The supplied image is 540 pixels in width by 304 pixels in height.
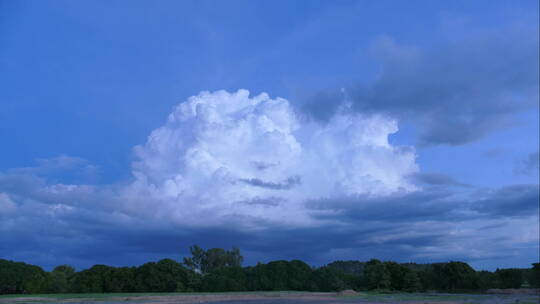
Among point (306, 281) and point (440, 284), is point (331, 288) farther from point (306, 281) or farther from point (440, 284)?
point (440, 284)

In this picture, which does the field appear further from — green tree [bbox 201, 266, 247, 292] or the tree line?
green tree [bbox 201, 266, 247, 292]

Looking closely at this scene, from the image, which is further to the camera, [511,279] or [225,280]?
[225,280]

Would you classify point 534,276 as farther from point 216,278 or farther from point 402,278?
point 216,278

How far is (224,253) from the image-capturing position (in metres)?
126

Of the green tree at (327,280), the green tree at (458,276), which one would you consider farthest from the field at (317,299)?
the green tree at (327,280)

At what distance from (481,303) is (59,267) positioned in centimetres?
10695

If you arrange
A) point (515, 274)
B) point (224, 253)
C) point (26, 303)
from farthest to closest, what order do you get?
point (224, 253), point (515, 274), point (26, 303)

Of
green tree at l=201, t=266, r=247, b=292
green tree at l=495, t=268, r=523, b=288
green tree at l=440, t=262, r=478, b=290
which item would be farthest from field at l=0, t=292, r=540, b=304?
green tree at l=201, t=266, r=247, b=292

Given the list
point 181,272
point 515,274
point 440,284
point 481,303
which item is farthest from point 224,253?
point 481,303

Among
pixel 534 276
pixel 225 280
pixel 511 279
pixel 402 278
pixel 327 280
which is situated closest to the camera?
pixel 534 276

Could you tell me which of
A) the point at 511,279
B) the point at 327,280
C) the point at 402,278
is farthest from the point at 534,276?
the point at 327,280

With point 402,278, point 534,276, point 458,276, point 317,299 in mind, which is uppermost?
point 458,276

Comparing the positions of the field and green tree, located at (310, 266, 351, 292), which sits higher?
green tree, located at (310, 266, 351, 292)

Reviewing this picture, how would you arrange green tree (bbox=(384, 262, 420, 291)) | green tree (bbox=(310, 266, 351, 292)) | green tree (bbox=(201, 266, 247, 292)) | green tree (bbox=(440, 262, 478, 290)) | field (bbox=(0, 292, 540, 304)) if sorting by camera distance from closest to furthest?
field (bbox=(0, 292, 540, 304)) → green tree (bbox=(440, 262, 478, 290)) → green tree (bbox=(384, 262, 420, 291)) → green tree (bbox=(310, 266, 351, 292)) → green tree (bbox=(201, 266, 247, 292))
